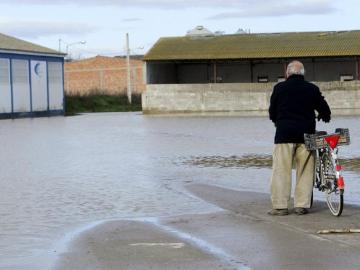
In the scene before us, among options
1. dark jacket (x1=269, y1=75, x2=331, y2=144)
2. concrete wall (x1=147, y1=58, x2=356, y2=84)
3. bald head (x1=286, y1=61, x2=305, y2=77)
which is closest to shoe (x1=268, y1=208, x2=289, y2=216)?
dark jacket (x1=269, y1=75, x2=331, y2=144)

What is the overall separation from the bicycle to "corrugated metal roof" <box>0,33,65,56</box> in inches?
1978

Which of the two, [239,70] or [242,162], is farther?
[239,70]

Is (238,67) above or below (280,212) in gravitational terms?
above

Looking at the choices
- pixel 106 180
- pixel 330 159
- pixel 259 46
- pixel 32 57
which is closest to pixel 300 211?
pixel 330 159

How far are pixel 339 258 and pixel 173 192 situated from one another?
19.0 ft

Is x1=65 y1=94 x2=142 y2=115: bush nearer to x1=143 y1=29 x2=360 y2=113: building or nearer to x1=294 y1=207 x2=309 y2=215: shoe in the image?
x1=143 y1=29 x2=360 y2=113: building

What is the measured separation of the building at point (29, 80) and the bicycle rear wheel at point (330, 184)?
49.2 meters

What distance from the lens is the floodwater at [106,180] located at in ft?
30.2

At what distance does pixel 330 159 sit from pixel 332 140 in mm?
257

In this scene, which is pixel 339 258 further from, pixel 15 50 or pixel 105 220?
pixel 15 50

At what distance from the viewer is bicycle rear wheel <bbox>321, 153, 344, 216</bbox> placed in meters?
9.25

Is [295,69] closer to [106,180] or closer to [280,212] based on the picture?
[280,212]

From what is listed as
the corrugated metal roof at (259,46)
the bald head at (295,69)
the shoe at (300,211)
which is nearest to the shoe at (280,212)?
the shoe at (300,211)

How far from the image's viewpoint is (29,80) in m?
60.9
